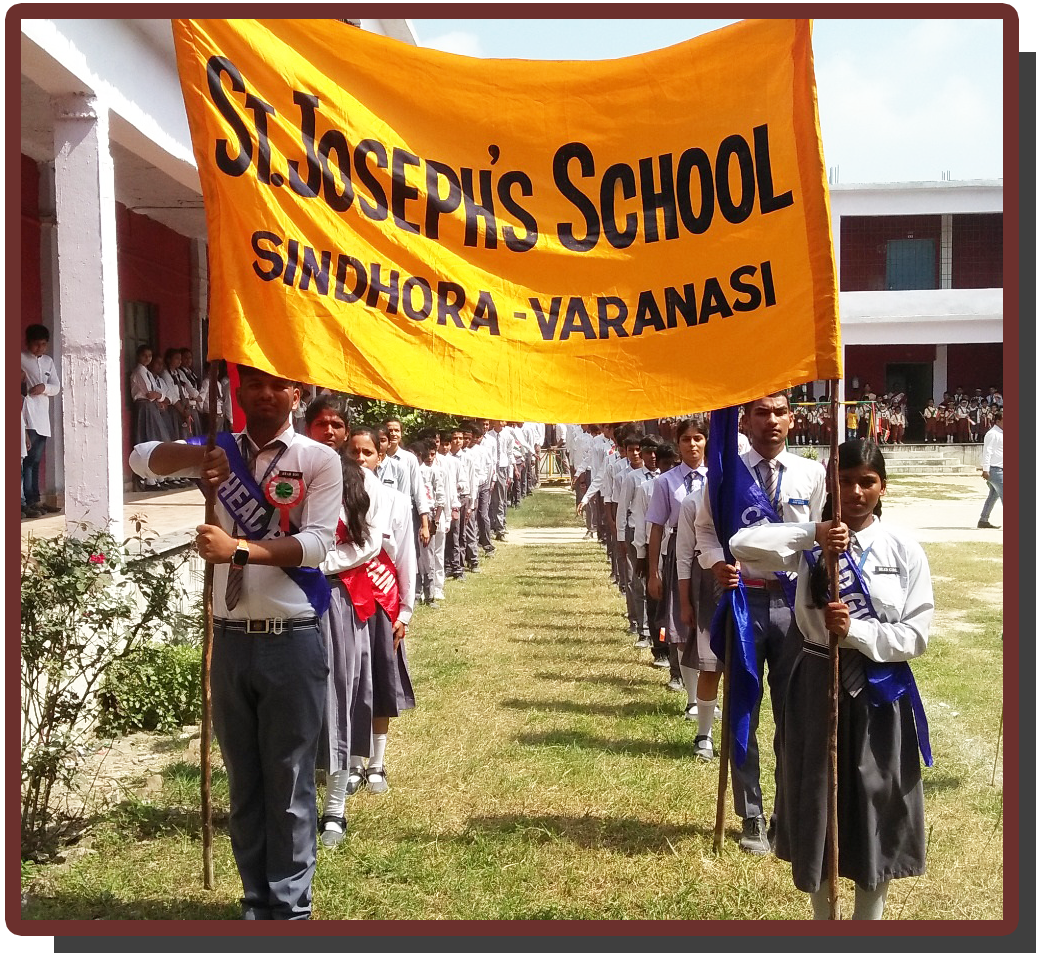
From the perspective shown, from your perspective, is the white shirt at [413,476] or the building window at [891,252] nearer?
the white shirt at [413,476]

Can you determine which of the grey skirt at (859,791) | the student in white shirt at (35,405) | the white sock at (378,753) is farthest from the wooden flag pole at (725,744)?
the student in white shirt at (35,405)

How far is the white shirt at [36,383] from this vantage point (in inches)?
498

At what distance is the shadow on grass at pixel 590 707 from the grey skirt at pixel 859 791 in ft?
14.1

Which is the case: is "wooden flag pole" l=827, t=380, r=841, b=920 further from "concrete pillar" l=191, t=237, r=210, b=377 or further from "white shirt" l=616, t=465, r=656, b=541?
"concrete pillar" l=191, t=237, r=210, b=377

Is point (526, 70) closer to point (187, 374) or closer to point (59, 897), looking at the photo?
point (59, 897)

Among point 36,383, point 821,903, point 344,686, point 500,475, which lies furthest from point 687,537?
point 500,475

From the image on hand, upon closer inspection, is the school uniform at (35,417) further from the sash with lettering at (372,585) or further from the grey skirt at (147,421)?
the sash with lettering at (372,585)

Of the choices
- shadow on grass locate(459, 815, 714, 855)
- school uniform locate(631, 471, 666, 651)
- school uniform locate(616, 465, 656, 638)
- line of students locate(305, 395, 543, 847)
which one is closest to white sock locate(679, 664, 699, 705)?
→ school uniform locate(631, 471, 666, 651)

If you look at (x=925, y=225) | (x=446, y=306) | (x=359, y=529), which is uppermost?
(x=925, y=225)

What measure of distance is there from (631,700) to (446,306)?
203 inches

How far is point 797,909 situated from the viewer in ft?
16.8

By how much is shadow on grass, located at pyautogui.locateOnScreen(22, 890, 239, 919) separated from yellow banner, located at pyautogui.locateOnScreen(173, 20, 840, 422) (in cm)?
233

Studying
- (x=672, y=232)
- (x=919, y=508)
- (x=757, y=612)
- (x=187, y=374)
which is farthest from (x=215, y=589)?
(x=919, y=508)

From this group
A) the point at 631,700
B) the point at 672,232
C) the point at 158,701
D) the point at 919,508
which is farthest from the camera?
the point at 919,508
